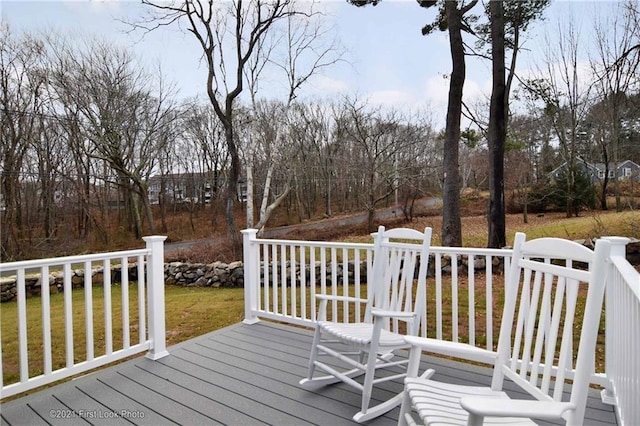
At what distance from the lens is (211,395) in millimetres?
2469

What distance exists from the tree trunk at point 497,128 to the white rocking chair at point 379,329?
5.01 m

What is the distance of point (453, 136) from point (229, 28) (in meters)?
6.68

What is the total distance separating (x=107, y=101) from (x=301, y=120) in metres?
6.21

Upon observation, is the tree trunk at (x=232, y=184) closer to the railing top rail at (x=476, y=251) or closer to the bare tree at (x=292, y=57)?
the bare tree at (x=292, y=57)

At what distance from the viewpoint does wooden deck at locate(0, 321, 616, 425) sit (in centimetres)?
Answer: 219

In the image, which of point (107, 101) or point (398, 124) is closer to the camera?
point (107, 101)

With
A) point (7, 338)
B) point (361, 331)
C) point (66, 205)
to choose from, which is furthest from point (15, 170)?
point (361, 331)

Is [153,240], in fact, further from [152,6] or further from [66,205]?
[66,205]

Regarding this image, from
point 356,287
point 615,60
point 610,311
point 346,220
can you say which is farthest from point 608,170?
point 610,311

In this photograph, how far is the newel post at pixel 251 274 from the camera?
4008mm

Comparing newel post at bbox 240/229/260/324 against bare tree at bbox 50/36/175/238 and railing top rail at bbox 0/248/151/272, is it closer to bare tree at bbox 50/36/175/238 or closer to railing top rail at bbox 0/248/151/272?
railing top rail at bbox 0/248/151/272

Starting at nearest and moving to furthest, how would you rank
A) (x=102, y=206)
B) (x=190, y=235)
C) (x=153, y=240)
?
1. (x=153, y=240)
2. (x=102, y=206)
3. (x=190, y=235)

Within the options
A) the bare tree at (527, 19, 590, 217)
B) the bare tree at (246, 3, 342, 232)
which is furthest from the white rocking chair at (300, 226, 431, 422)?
the bare tree at (527, 19, 590, 217)

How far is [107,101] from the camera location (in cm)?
1095
